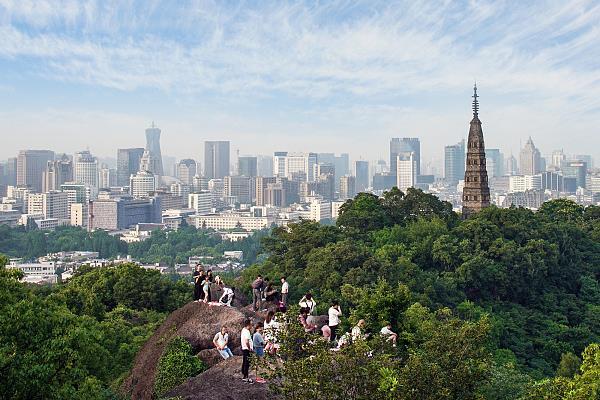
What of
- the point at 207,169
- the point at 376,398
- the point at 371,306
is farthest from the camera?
the point at 207,169

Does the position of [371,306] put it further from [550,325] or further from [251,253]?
[251,253]

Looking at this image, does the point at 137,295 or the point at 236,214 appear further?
the point at 236,214

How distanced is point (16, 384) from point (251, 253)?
71611 mm

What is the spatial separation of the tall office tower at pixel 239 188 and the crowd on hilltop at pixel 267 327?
456 feet

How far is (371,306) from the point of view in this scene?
1269 cm

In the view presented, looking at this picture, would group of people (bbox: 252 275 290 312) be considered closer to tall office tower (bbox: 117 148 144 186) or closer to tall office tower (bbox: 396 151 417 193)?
tall office tower (bbox: 396 151 417 193)

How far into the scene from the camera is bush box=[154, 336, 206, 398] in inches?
447

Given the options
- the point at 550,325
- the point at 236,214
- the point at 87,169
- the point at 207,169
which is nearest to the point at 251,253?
the point at 236,214

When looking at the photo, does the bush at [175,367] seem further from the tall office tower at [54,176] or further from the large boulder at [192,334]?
the tall office tower at [54,176]

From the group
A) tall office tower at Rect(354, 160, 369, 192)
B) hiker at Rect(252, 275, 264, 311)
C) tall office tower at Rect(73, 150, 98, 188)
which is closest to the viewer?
hiker at Rect(252, 275, 264, 311)

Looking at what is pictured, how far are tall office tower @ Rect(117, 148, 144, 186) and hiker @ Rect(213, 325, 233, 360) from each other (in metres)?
167

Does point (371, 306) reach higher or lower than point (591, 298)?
higher

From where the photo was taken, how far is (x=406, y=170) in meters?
172

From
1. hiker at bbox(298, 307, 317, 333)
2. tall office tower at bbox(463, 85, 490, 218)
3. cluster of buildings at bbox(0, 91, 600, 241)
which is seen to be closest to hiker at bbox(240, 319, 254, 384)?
hiker at bbox(298, 307, 317, 333)
